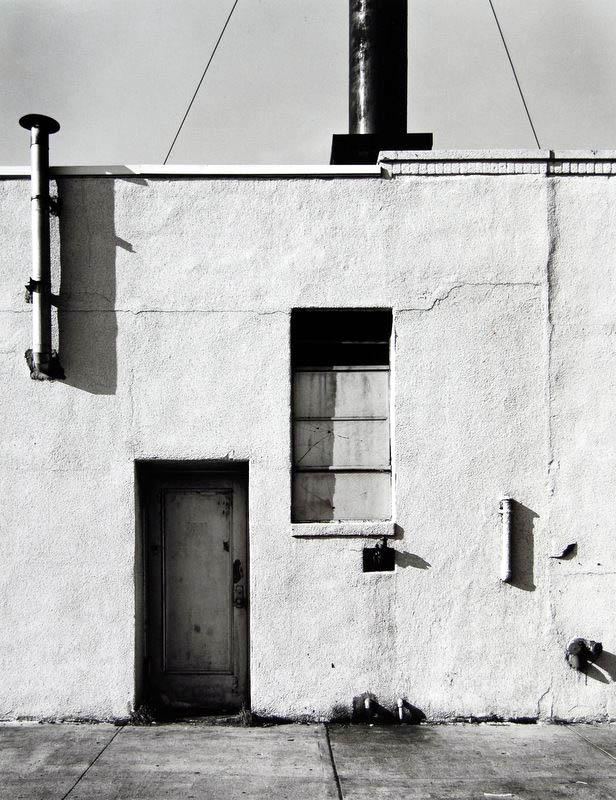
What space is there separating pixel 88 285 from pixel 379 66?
4016 millimetres

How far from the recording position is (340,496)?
618cm

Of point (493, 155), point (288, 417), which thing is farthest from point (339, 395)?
point (493, 155)

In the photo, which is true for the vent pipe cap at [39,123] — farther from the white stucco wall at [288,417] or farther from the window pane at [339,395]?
the window pane at [339,395]

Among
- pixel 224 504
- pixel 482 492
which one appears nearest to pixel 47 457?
pixel 224 504

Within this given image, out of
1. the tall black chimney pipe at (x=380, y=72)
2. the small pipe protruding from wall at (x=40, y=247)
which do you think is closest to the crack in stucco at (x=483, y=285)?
the tall black chimney pipe at (x=380, y=72)

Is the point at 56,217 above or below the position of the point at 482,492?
above

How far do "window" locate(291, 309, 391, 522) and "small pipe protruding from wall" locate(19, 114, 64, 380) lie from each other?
2061mm

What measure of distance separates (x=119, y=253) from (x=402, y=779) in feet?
15.1

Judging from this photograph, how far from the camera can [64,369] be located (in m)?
6.07

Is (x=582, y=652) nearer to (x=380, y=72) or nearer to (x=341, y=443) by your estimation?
(x=341, y=443)

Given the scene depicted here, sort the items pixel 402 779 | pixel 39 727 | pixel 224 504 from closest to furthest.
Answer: pixel 402 779 → pixel 39 727 → pixel 224 504

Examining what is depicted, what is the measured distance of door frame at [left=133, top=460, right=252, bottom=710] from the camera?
6.05m

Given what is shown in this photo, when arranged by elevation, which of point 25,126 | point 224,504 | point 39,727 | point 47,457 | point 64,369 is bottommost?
point 39,727

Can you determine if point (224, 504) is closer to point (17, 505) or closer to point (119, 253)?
point (17, 505)
